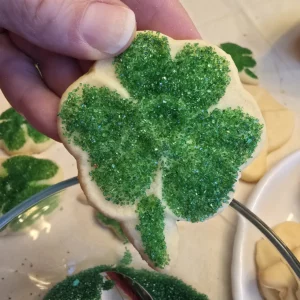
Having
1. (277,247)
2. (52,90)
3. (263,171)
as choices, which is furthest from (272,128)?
(52,90)

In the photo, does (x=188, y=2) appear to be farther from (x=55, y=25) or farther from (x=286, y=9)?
(x=55, y=25)

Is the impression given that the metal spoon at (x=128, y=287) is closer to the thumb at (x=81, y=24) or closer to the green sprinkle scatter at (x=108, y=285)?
the green sprinkle scatter at (x=108, y=285)

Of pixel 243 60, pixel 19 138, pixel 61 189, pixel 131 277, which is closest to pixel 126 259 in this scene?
pixel 131 277

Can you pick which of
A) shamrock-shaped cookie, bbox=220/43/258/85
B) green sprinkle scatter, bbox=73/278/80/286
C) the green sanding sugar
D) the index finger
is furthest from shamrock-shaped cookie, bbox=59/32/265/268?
shamrock-shaped cookie, bbox=220/43/258/85

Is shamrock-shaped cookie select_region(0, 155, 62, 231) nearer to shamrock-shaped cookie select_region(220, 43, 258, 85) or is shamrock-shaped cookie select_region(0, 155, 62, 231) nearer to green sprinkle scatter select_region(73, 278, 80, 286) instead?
green sprinkle scatter select_region(73, 278, 80, 286)

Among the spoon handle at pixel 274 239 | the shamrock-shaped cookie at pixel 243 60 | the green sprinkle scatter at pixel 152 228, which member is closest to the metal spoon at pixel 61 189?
the spoon handle at pixel 274 239

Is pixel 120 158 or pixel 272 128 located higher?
pixel 120 158
